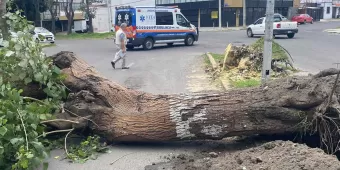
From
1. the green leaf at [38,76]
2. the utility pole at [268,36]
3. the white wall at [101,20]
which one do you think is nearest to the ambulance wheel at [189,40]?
the utility pole at [268,36]

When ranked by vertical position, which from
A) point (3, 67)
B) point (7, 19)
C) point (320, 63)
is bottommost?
point (320, 63)

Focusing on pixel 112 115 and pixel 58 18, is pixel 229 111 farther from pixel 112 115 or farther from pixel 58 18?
pixel 58 18

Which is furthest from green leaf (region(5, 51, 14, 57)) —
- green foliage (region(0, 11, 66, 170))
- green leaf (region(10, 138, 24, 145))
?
green leaf (region(10, 138, 24, 145))

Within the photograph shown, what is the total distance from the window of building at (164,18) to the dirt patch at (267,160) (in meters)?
19.2

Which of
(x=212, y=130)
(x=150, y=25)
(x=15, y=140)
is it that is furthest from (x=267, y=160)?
(x=150, y=25)

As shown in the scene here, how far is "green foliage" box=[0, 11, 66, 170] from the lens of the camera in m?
4.77

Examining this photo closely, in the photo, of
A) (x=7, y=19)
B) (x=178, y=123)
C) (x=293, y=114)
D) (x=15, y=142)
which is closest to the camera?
(x=15, y=142)

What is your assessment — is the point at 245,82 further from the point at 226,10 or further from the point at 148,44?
the point at 226,10

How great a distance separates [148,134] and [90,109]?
93cm

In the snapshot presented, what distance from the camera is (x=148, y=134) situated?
5.92 meters

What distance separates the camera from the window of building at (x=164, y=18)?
952 inches

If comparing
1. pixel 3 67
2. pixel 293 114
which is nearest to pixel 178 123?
pixel 293 114

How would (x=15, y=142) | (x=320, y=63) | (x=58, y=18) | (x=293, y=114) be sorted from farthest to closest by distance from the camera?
1. (x=58, y=18)
2. (x=320, y=63)
3. (x=293, y=114)
4. (x=15, y=142)

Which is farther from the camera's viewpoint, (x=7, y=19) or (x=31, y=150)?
(x=7, y=19)
